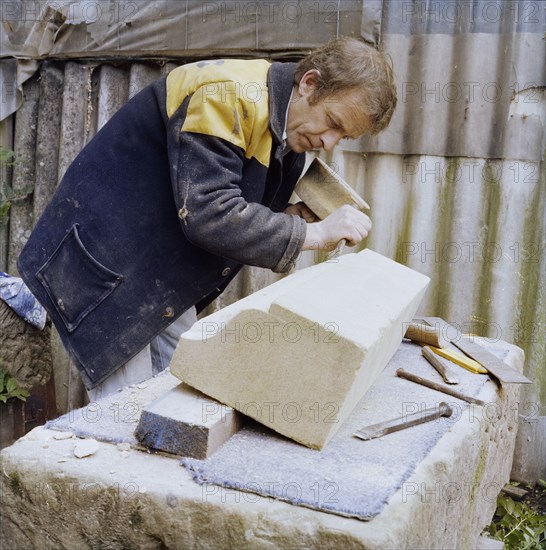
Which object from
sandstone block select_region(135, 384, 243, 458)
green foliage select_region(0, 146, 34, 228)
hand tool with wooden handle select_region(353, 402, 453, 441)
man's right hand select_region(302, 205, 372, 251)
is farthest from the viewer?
green foliage select_region(0, 146, 34, 228)

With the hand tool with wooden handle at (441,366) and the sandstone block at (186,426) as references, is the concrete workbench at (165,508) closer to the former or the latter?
the sandstone block at (186,426)

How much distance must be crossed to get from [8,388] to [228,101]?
2223 millimetres

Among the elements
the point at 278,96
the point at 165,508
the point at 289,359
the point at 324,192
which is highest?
the point at 278,96

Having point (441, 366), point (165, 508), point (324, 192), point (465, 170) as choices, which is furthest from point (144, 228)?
point (465, 170)

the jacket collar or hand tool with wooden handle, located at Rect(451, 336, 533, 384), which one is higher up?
the jacket collar

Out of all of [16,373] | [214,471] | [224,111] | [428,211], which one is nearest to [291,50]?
[428,211]

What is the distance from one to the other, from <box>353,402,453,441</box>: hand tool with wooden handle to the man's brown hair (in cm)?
97

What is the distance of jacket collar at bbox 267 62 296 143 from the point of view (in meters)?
2.21

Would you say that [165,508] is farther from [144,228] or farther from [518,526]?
[518,526]

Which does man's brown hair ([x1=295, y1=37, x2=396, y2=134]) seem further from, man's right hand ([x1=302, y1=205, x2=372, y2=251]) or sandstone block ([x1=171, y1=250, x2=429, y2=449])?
sandstone block ([x1=171, y1=250, x2=429, y2=449])

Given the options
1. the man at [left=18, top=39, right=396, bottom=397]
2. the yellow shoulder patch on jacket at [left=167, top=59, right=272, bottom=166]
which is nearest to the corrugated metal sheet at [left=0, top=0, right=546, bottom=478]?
the man at [left=18, top=39, right=396, bottom=397]

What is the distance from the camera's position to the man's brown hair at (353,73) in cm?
222

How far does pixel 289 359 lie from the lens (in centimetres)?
178

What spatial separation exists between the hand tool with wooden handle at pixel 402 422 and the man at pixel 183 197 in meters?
0.57
